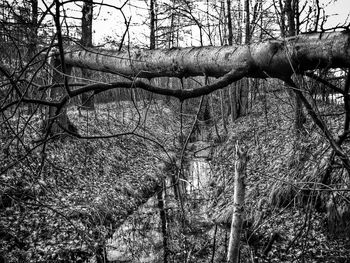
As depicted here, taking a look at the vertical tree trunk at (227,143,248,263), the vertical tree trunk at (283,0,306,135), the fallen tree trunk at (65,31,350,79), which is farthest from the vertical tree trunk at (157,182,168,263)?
the vertical tree trunk at (283,0,306,135)

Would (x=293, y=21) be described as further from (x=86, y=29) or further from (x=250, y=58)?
(x=86, y=29)

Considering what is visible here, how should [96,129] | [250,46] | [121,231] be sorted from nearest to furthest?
1. [250,46]
2. [121,231]
3. [96,129]

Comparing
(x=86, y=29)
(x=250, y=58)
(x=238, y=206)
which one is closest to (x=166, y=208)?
(x=238, y=206)

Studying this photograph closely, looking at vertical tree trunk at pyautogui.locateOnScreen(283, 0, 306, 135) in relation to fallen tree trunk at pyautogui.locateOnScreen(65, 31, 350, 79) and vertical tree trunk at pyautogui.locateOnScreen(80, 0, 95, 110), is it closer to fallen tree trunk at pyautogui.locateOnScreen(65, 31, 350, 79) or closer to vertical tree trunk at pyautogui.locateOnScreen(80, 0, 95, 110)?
fallen tree trunk at pyautogui.locateOnScreen(65, 31, 350, 79)

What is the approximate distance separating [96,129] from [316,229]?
7054 mm

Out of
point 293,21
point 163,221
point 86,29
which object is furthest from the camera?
point 86,29

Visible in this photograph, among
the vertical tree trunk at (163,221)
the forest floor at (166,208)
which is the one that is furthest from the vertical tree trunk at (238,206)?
the vertical tree trunk at (163,221)

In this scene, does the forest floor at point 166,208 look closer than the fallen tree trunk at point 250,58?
No

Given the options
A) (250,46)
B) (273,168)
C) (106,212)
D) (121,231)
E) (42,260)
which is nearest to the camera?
(250,46)

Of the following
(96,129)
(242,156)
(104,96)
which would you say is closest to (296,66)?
(242,156)

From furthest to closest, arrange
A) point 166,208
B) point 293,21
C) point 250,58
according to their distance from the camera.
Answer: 1. point 166,208
2. point 293,21
3. point 250,58

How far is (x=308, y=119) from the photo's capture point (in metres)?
8.49

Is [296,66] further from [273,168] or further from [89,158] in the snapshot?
[89,158]

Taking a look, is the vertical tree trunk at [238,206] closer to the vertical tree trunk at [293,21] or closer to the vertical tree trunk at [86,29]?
the vertical tree trunk at [86,29]
